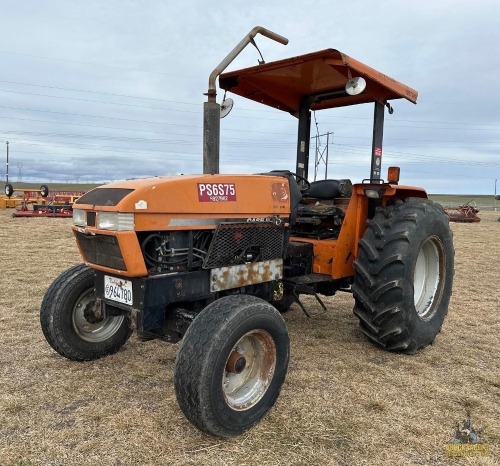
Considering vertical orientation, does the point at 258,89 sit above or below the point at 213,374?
above

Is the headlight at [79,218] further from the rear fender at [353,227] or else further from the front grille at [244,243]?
the rear fender at [353,227]

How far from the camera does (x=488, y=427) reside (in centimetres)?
284

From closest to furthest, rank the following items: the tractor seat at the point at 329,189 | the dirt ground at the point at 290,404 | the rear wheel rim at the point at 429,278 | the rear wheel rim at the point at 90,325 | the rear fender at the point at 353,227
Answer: the dirt ground at the point at 290,404 < the rear wheel rim at the point at 90,325 < the rear fender at the point at 353,227 < the rear wheel rim at the point at 429,278 < the tractor seat at the point at 329,189

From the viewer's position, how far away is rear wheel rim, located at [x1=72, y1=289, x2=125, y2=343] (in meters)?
3.70

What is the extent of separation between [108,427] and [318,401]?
1350 mm

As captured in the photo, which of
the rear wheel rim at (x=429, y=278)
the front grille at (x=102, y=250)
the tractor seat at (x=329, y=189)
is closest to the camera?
the front grille at (x=102, y=250)

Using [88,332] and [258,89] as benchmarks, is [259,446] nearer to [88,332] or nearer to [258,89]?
[88,332]

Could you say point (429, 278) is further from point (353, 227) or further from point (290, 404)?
point (290, 404)

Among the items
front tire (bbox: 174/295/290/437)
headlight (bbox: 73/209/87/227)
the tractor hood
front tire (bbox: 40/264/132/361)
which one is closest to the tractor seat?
the tractor hood

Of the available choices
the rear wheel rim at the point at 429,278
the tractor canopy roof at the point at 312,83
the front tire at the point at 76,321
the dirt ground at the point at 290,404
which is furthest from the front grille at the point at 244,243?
the rear wheel rim at the point at 429,278

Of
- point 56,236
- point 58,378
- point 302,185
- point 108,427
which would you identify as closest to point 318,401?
point 108,427

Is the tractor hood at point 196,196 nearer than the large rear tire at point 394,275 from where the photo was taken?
Yes

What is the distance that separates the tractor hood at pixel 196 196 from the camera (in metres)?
2.77

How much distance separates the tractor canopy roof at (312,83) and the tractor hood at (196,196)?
3.36 ft
